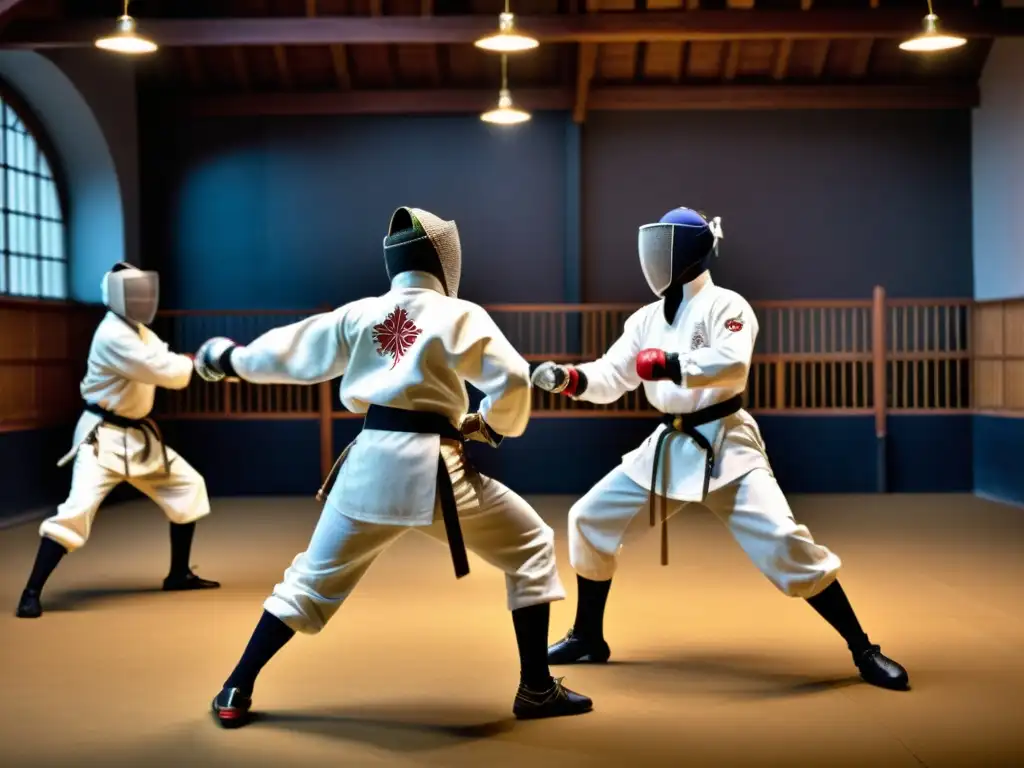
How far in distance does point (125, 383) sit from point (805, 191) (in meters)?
5.65

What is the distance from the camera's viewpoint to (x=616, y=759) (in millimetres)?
2684

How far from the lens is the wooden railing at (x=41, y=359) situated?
6.73m

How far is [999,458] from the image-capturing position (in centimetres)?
764

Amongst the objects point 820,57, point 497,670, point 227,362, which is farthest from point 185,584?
point 820,57

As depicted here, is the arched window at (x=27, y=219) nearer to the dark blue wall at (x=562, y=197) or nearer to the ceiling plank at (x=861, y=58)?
the dark blue wall at (x=562, y=197)

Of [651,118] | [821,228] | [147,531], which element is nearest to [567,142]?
[651,118]

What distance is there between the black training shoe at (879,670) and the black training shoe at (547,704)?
2.62 ft

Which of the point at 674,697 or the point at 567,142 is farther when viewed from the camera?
the point at 567,142

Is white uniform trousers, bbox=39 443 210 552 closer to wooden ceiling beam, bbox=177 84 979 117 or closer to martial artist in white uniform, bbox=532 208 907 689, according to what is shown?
martial artist in white uniform, bbox=532 208 907 689

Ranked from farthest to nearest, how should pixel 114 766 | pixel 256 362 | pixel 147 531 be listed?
pixel 147 531
pixel 256 362
pixel 114 766

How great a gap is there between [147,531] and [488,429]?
13.2 ft

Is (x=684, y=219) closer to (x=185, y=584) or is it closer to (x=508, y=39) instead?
(x=185, y=584)

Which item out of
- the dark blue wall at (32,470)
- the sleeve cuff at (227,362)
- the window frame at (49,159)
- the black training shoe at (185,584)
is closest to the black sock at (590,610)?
the sleeve cuff at (227,362)

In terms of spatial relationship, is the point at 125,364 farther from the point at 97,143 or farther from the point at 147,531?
the point at 97,143
